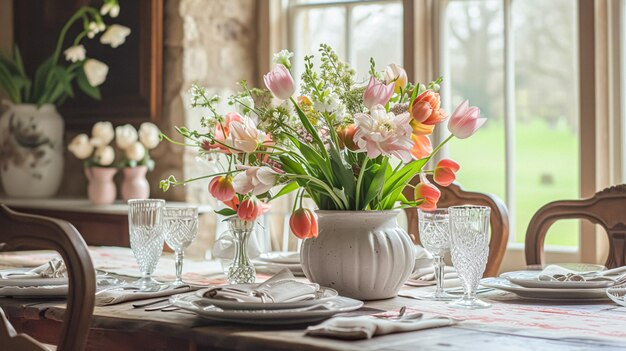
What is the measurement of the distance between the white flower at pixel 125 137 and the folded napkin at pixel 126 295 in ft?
6.32

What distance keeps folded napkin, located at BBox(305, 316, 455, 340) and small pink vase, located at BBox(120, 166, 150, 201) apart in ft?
7.81

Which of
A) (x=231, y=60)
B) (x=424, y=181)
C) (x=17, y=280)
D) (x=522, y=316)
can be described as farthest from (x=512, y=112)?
(x=17, y=280)

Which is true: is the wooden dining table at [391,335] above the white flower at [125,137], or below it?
below

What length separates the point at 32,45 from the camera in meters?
4.27

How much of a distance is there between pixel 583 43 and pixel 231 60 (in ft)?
4.76

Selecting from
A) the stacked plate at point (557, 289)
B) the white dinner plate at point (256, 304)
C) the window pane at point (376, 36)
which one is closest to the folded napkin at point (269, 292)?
the white dinner plate at point (256, 304)

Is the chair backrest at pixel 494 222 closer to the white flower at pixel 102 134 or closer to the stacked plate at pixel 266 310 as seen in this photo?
the stacked plate at pixel 266 310

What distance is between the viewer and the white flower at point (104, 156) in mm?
3756

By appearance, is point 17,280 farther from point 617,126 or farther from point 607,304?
point 617,126

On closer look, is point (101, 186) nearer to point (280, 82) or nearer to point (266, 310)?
point (280, 82)

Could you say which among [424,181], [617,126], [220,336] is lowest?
[220,336]

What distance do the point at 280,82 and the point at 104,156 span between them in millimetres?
2144

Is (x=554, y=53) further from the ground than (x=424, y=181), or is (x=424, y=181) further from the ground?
(x=554, y=53)

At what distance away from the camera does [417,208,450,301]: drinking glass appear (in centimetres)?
181
